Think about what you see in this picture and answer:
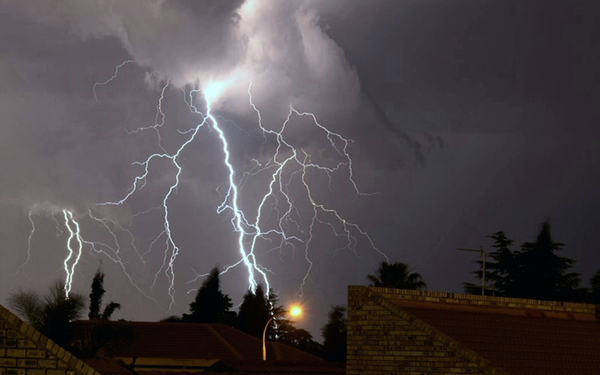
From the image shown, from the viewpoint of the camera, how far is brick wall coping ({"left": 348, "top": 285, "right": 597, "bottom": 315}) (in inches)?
534

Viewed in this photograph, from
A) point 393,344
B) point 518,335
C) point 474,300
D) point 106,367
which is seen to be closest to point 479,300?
point 474,300

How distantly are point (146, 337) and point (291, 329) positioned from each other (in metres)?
34.6

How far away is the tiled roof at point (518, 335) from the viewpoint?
13297mm

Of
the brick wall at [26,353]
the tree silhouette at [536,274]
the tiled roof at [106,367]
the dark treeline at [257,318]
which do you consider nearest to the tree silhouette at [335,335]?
the dark treeline at [257,318]

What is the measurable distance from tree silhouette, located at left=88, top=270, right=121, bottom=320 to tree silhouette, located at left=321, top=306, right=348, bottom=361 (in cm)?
1310

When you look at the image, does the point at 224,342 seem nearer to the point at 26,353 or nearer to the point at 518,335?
the point at 518,335

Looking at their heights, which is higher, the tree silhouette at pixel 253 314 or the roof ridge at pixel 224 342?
the tree silhouette at pixel 253 314

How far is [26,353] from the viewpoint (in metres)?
8.62

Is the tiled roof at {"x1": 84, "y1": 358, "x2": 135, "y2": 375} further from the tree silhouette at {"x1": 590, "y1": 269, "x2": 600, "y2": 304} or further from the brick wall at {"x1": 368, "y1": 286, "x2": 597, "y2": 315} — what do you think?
the tree silhouette at {"x1": 590, "y1": 269, "x2": 600, "y2": 304}

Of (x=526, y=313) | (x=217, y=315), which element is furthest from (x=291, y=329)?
(x=526, y=313)

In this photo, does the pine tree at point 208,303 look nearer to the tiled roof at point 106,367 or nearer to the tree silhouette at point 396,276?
the tree silhouette at point 396,276

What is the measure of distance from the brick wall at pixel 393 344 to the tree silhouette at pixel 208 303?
4400 cm

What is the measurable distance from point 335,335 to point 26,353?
51439 mm

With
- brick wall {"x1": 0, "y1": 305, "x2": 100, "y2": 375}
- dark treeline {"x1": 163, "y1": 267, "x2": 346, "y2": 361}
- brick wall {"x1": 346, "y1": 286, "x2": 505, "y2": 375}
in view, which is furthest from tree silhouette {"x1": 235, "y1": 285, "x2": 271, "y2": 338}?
brick wall {"x1": 0, "y1": 305, "x2": 100, "y2": 375}
